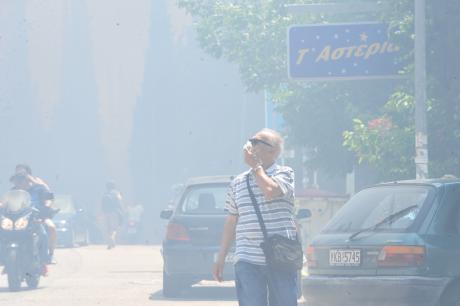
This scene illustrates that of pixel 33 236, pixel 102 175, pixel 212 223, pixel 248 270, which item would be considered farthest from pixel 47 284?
pixel 102 175

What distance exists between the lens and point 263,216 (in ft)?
26.9

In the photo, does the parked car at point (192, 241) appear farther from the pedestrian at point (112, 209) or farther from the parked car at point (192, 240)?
the pedestrian at point (112, 209)

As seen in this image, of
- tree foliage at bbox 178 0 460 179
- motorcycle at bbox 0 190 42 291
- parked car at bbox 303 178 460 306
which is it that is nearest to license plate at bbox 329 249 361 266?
parked car at bbox 303 178 460 306

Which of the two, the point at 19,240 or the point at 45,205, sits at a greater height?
the point at 45,205

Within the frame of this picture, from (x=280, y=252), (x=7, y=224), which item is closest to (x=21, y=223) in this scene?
(x=7, y=224)

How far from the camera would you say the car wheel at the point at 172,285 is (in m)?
16.0

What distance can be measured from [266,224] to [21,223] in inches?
385

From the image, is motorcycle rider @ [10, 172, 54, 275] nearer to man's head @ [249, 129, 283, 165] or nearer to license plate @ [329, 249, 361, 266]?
license plate @ [329, 249, 361, 266]

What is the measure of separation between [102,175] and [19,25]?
691 centimetres

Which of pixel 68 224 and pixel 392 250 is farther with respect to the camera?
pixel 68 224

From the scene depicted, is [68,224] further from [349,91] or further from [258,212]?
[258,212]

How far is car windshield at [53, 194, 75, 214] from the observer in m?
34.4

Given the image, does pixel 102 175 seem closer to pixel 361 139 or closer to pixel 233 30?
pixel 233 30

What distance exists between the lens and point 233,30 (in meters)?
28.2
